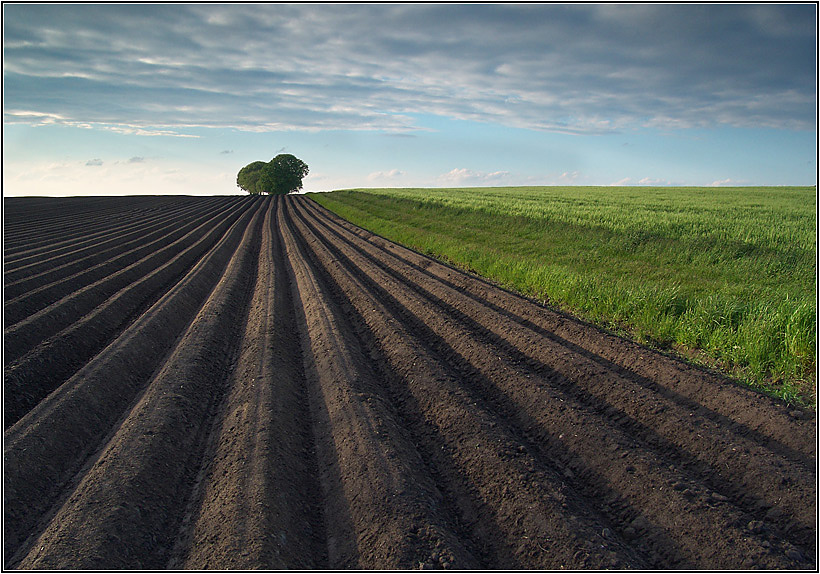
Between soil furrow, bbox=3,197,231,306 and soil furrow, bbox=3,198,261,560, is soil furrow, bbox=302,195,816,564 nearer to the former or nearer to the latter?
soil furrow, bbox=3,198,261,560

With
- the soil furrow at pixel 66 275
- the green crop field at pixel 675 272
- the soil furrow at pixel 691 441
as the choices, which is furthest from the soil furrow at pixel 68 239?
A: the soil furrow at pixel 691 441

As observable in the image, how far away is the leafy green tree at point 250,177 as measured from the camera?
295ft

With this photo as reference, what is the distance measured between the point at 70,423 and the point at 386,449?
3.26 metres

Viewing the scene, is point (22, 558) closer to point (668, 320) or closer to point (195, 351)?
point (195, 351)

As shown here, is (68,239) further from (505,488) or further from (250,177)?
(250,177)

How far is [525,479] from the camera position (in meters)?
4.01

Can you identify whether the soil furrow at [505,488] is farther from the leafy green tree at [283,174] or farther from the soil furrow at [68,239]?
the leafy green tree at [283,174]

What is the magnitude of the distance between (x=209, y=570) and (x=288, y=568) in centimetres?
49

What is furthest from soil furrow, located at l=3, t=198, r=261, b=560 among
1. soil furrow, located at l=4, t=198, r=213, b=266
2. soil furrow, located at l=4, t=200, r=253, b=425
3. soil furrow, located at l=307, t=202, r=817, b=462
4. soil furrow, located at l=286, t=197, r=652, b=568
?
soil furrow, located at l=4, t=198, r=213, b=266

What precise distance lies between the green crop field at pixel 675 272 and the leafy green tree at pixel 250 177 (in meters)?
74.6

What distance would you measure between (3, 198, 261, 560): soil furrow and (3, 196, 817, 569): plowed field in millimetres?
25

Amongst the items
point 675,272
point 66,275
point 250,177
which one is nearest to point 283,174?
point 250,177

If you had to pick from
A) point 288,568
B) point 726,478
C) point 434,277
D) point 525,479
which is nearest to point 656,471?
point 726,478

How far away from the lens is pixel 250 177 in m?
90.9
